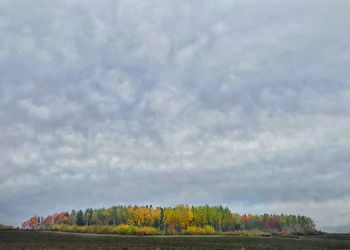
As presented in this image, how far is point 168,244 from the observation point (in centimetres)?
7244

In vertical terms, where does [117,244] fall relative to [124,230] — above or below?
below

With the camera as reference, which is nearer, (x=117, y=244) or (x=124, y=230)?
(x=117, y=244)

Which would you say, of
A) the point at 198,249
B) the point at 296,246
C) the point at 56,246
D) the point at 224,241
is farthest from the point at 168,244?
the point at 296,246

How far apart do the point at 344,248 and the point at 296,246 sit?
341 inches

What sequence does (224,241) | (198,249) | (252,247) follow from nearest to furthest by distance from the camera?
1. (198,249)
2. (252,247)
3. (224,241)

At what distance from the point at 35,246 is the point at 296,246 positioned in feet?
152

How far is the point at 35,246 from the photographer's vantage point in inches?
2416

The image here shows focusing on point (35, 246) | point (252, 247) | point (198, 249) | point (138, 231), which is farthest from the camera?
point (138, 231)

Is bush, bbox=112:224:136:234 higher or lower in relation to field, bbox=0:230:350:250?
higher

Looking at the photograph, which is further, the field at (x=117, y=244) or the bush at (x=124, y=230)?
the bush at (x=124, y=230)

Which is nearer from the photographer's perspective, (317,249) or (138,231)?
(317,249)

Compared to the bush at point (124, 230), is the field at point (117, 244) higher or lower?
lower

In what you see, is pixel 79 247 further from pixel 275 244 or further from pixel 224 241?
pixel 275 244

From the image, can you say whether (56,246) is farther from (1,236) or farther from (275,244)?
(275,244)
